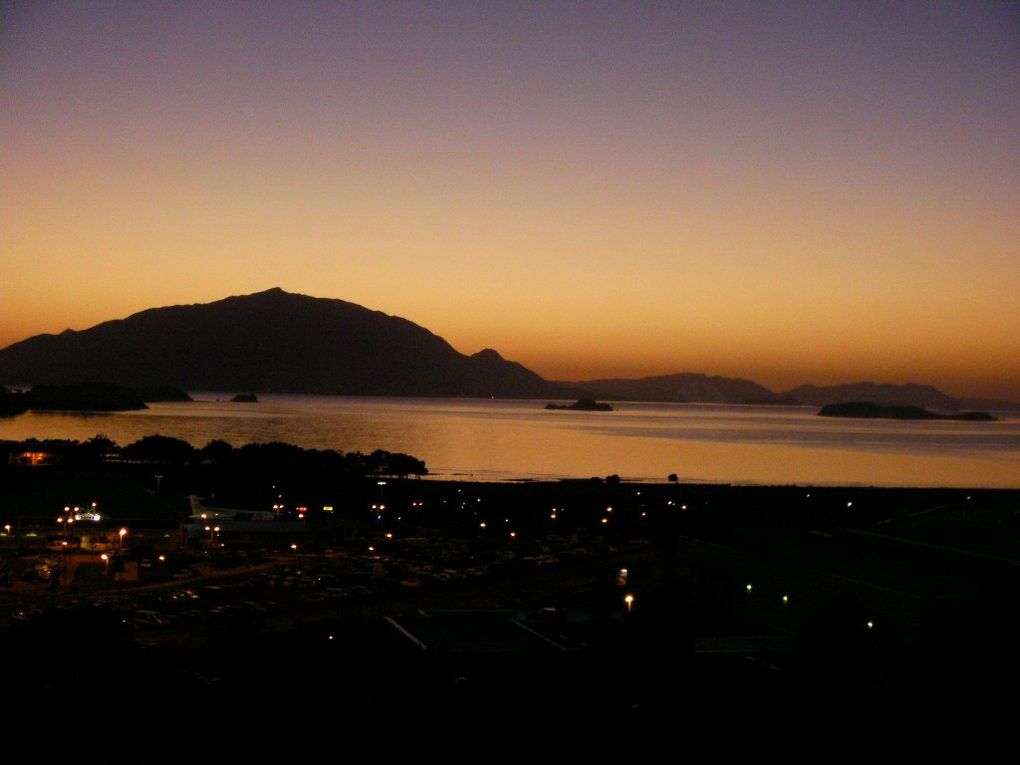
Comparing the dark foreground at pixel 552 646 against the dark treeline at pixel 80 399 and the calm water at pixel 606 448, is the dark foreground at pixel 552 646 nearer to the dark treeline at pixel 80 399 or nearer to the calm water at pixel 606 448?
the calm water at pixel 606 448

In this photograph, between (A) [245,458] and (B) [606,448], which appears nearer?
(A) [245,458]

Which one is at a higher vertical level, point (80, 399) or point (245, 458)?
point (80, 399)

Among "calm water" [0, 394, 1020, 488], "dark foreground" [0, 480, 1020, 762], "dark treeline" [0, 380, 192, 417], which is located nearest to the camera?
"dark foreground" [0, 480, 1020, 762]

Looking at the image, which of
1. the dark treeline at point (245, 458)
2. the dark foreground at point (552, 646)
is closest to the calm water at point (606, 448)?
the dark treeline at point (245, 458)

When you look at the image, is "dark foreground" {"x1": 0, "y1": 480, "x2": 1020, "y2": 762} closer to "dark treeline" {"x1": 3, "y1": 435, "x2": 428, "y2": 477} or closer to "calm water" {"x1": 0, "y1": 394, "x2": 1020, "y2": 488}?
"dark treeline" {"x1": 3, "y1": 435, "x2": 428, "y2": 477}

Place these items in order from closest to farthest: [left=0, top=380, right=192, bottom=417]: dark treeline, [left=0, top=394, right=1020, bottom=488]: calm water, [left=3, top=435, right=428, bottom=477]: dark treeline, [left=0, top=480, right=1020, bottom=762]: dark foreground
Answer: [left=0, top=480, right=1020, bottom=762]: dark foreground, [left=3, top=435, right=428, bottom=477]: dark treeline, [left=0, top=394, right=1020, bottom=488]: calm water, [left=0, top=380, right=192, bottom=417]: dark treeline

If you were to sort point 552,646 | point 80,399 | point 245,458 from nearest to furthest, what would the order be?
1. point 552,646
2. point 245,458
3. point 80,399

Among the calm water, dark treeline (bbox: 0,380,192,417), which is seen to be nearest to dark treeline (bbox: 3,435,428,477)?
the calm water

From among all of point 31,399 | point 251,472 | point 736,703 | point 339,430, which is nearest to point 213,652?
point 736,703

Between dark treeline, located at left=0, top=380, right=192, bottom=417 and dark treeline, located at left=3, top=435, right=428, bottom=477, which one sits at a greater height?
dark treeline, located at left=0, top=380, right=192, bottom=417

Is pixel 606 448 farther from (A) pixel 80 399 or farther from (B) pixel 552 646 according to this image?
(A) pixel 80 399

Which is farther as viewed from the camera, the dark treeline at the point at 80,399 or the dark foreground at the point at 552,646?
the dark treeline at the point at 80,399

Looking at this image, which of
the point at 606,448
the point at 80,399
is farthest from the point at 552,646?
the point at 80,399
